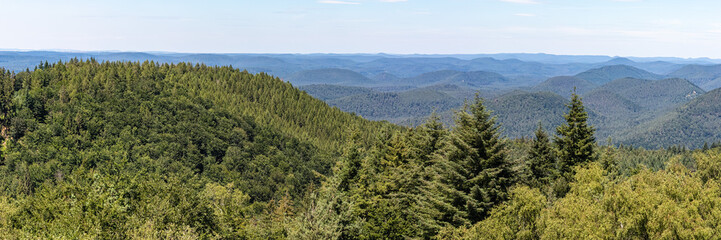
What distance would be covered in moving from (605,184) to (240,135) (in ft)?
438

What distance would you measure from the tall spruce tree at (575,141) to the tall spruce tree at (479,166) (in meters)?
13.8

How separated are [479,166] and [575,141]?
16.4 meters

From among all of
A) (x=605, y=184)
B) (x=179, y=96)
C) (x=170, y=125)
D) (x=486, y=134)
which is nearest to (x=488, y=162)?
(x=486, y=134)

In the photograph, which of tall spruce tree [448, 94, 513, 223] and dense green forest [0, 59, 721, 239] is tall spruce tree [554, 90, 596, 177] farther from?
tall spruce tree [448, 94, 513, 223]

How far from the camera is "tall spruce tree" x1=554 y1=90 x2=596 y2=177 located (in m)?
44.6

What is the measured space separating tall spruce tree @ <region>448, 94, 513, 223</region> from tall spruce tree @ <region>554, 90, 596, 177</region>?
1382 cm

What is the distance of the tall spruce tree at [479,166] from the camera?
107 feet

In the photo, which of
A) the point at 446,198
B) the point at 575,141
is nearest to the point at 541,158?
the point at 575,141

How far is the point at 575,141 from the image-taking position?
148ft

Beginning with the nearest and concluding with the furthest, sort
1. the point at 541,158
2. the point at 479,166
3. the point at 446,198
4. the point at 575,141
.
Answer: the point at 479,166 < the point at 446,198 < the point at 575,141 < the point at 541,158

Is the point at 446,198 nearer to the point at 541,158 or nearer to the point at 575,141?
the point at 541,158

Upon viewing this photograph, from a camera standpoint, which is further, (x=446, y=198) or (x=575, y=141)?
(x=575, y=141)

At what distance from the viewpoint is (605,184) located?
36.0 m

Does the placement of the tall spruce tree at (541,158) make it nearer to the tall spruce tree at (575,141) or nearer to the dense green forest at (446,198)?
the dense green forest at (446,198)
